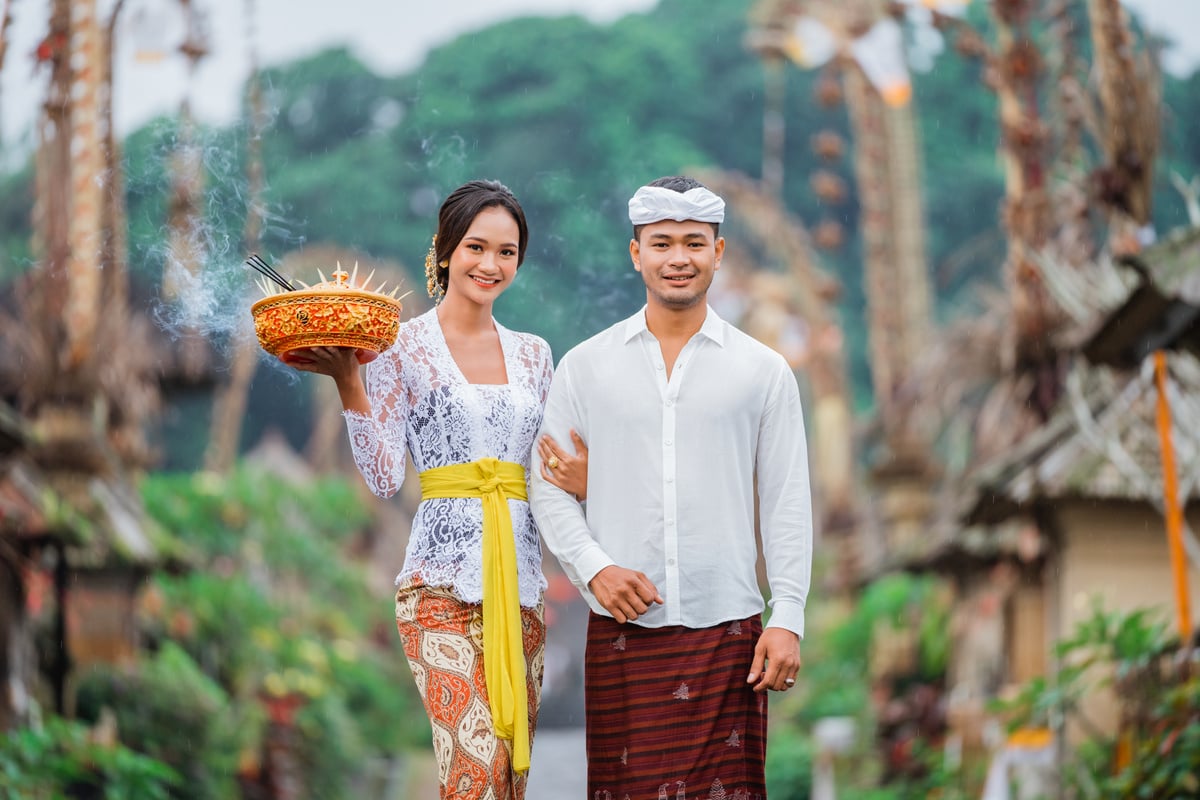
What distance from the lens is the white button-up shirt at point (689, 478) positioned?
3721mm

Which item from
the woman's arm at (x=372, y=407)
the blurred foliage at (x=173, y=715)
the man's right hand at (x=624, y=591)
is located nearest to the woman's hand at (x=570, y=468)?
the man's right hand at (x=624, y=591)

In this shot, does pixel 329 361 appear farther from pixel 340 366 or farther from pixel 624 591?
pixel 624 591

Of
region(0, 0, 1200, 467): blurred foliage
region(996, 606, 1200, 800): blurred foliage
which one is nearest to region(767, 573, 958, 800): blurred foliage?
region(996, 606, 1200, 800): blurred foliage

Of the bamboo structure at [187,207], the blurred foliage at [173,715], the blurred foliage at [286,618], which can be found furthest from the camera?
the blurred foliage at [286,618]

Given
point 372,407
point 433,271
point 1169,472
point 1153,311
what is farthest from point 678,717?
point 1169,472

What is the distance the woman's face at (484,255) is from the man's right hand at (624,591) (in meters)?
0.79

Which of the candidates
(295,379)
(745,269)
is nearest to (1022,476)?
(295,379)

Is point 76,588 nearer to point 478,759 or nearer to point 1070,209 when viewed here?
point 1070,209

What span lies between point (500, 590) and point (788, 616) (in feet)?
2.21

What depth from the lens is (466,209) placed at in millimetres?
3979

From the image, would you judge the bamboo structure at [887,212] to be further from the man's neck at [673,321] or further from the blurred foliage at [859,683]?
the man's neck at [673,321]

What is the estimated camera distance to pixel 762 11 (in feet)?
58.3

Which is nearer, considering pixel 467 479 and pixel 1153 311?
pixel 467 479

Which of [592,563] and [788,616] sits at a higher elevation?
[592,563]
